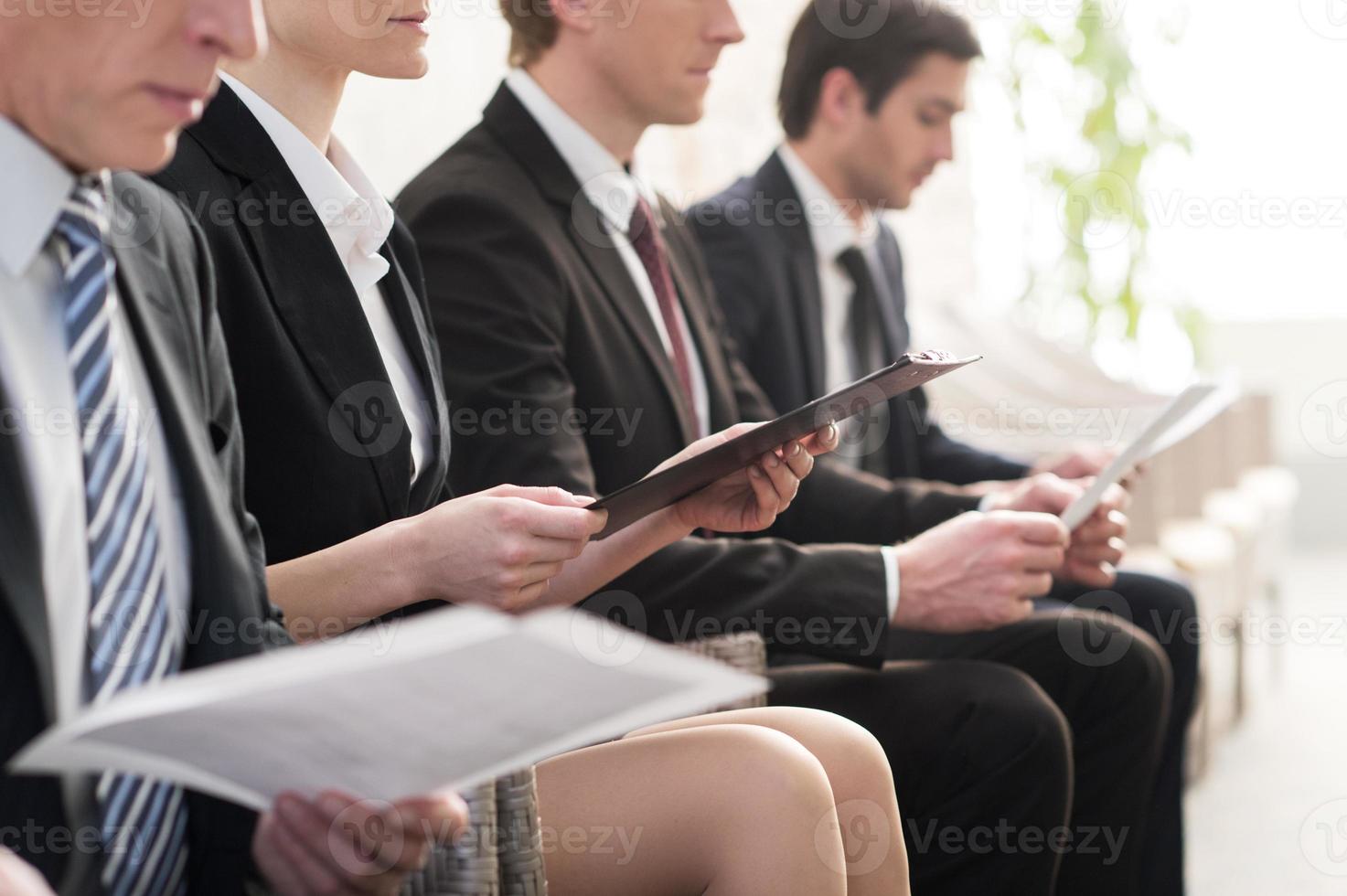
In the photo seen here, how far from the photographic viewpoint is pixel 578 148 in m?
2.04

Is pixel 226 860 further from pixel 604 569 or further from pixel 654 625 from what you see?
pixel 654 625

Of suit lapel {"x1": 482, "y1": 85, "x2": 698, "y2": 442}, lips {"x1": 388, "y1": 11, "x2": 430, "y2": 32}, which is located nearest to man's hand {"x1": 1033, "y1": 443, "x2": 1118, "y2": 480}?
suit lapel {"x1": 482, "y1": 85, "x2": 698, "y2": 442}

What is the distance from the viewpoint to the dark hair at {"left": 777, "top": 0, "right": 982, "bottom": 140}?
297cm

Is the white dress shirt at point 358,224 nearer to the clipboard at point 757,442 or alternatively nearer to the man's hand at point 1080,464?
the clipboard at point 757,442

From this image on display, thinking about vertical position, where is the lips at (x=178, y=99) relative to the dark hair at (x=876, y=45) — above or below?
below

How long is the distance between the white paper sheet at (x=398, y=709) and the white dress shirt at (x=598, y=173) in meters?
1.23

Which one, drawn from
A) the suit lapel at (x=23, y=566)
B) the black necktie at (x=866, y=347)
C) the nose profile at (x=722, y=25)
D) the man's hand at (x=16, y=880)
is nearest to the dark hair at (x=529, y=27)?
the nose profile at (x=722, y=25)

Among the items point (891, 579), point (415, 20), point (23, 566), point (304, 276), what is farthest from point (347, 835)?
point (891, 579)

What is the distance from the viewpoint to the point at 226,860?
103 centimetres

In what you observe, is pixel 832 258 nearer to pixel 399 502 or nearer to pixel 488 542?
pixel 399 502

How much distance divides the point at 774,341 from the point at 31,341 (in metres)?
1.80

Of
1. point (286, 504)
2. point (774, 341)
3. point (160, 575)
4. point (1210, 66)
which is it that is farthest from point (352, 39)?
point (1210, 66)

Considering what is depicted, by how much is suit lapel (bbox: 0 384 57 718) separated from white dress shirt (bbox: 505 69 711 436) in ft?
3.97

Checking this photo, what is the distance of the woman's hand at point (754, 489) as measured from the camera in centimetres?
151
